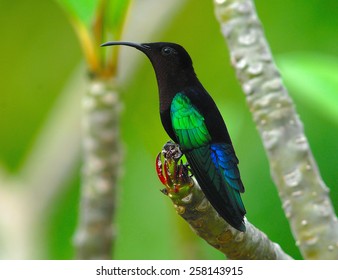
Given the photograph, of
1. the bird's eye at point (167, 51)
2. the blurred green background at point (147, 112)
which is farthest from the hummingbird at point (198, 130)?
the blurred green background at point (147, 112)

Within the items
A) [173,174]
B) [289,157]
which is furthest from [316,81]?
[173,174]

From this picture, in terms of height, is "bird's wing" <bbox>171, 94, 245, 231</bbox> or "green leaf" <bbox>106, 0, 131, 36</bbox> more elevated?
"green leaf" <bbox>106, 0, 131, 36</bbox>

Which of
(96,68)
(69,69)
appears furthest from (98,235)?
(69,69)

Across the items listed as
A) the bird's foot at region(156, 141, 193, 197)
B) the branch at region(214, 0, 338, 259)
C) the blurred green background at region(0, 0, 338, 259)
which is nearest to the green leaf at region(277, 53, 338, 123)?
the blurred green background at region(0, 0, 338, 259)

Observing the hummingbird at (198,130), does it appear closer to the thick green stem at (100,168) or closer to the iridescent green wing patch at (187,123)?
the iridescent green wing patch at (187,123)

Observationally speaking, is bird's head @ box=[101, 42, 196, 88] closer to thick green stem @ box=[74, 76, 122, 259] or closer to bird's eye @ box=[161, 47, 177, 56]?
bird's eye @ box=[161, 47, 177, 56]

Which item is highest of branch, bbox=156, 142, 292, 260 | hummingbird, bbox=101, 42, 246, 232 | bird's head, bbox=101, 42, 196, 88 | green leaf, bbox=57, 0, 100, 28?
green leaf, bbox=57, 0, 100, 28
